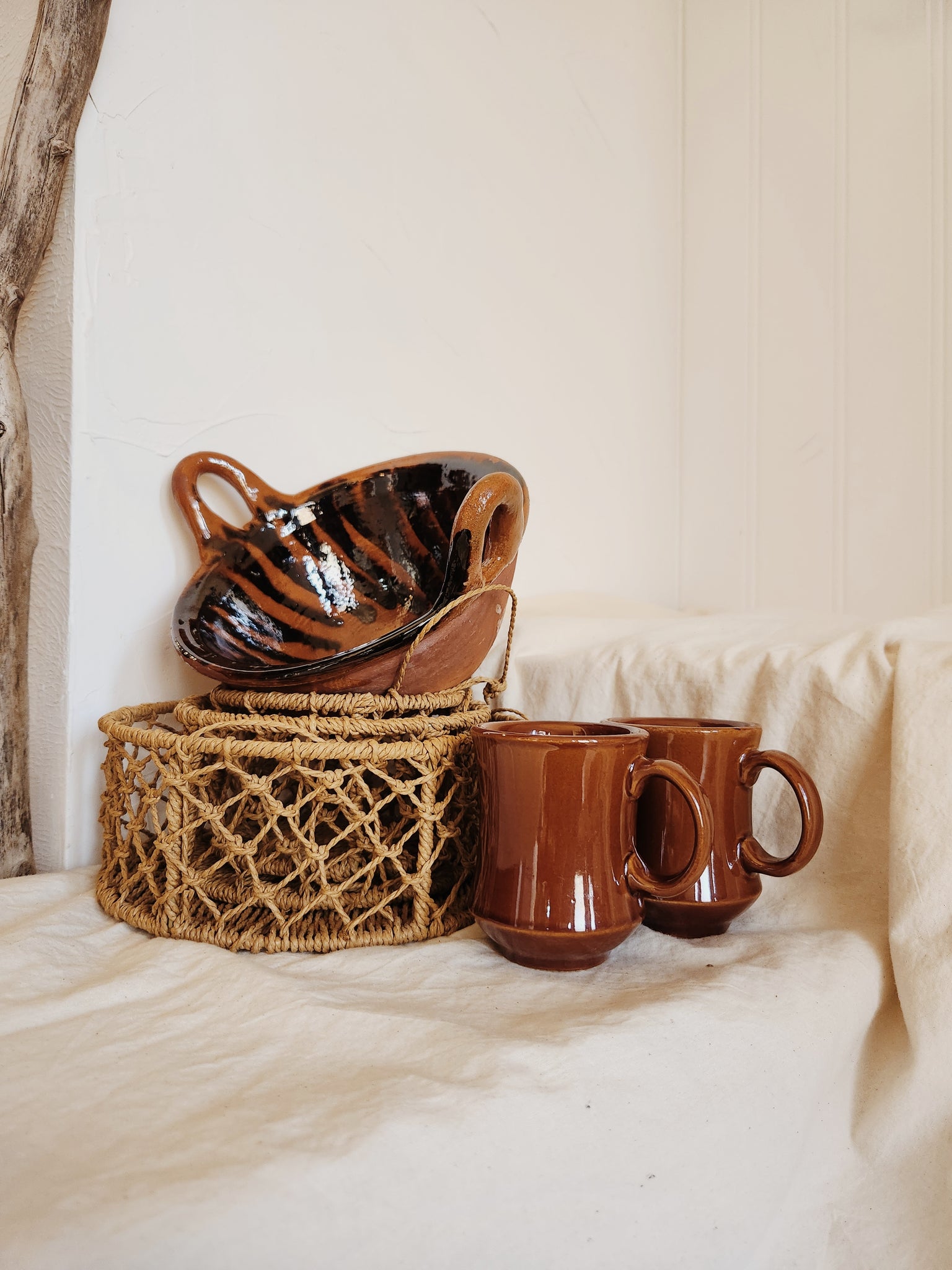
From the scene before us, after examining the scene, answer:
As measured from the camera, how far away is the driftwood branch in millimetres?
730

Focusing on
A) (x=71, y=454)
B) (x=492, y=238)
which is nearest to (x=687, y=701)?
(x=71, y=454)

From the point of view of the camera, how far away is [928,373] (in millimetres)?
1537

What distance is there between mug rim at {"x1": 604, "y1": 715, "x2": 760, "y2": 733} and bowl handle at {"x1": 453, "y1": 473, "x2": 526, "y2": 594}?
15cm

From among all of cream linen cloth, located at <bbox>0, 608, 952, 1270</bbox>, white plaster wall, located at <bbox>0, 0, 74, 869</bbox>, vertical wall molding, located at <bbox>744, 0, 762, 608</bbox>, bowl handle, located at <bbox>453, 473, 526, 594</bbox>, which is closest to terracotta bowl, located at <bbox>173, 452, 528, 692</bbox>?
bowl handle, located at <bbox>453, 473, 526, 594</bbox>

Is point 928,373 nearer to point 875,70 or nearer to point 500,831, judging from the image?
point 875,70

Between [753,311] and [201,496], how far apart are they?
1277 millimetres

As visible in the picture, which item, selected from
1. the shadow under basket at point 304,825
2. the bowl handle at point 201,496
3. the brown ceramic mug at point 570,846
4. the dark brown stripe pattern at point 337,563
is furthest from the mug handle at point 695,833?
the bowl handle at point 201,496

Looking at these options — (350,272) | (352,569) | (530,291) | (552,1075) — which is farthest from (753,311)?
(552,1075)

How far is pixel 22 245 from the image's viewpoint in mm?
739

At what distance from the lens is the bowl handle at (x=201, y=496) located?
0.79 meters

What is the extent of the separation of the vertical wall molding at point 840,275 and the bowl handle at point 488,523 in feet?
3.58

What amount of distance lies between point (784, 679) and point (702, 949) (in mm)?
228

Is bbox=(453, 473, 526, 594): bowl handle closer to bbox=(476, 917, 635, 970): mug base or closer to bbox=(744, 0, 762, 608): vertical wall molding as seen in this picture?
bbox=(476, 917, 635, 970): mug base

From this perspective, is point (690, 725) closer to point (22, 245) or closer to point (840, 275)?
point (22, 245)
